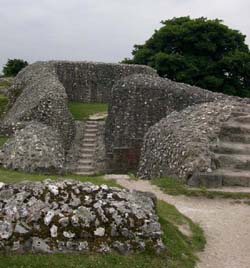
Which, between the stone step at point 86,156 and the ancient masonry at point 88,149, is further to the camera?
the stone step at point 86,156

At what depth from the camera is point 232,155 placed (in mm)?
12805

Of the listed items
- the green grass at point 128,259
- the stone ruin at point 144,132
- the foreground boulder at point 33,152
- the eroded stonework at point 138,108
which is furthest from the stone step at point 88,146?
the green grass at point 128,259

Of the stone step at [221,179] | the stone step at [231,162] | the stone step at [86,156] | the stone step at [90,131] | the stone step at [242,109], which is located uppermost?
the stone step at [242,109]

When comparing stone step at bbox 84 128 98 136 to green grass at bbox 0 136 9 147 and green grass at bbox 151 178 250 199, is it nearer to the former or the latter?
green grass at bbox 0 136 9 147

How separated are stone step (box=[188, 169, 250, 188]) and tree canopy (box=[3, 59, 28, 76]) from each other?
103 feet

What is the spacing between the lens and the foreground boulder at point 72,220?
262 inches

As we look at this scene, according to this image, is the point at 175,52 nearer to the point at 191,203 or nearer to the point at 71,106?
the point at 71,106

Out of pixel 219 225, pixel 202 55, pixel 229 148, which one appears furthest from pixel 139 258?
pixel 202 55

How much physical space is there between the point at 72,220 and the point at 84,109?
61.2ft

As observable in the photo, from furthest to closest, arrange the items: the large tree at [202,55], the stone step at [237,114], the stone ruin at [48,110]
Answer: the large tree at [202,55], the stone step at [237,114], the stone ruin at [48,110]

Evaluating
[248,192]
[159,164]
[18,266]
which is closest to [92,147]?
[159,164]

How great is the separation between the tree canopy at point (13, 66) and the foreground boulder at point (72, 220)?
35.2 m

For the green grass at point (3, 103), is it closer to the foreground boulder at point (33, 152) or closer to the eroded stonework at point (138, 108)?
the eroded stonework at point (138, 108)

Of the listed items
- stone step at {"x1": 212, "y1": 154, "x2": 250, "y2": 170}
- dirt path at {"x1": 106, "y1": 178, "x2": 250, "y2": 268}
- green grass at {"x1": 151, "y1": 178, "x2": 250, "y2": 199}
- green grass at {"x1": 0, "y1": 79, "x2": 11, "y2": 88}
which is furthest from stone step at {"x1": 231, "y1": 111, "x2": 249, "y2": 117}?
green grass at {"x1": 0, "y1": 79, "x2": 11, "y2": 88}
